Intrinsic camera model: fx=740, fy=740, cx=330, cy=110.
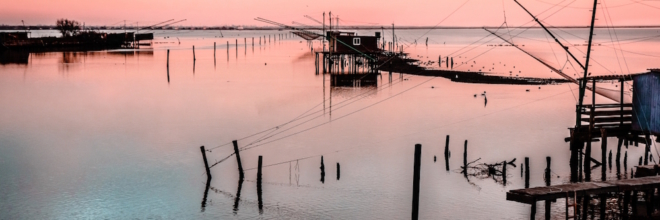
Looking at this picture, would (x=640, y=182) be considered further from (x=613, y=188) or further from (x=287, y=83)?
(x=287, y=83)

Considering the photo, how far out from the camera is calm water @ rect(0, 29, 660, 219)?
23.9 metres

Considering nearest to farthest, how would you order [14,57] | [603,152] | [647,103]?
1. [647,103]
2. [603,152]
3. [14,57]

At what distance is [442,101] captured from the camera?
50156 millimetres

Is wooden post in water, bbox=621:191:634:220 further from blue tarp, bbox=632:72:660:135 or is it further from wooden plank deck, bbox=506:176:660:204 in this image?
blue tarp, bbox=632:72:660:135

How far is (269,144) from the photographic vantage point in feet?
112

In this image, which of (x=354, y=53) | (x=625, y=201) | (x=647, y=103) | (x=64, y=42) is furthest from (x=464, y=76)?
(x=64, y=42)

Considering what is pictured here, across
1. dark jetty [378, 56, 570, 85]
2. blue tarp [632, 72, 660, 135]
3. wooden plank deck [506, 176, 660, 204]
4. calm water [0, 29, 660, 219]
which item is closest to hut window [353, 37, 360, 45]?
dark jetty [378, 56, 570, 85]

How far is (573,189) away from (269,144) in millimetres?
19320

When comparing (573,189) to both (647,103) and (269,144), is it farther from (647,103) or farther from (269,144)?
(269,144)

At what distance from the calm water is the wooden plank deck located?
430cm

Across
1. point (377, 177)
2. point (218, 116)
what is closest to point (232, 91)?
point (218, 116)

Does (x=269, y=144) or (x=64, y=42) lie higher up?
(x=64, y=42)

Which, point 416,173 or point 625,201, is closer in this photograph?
point 416,173

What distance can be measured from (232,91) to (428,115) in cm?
2008
